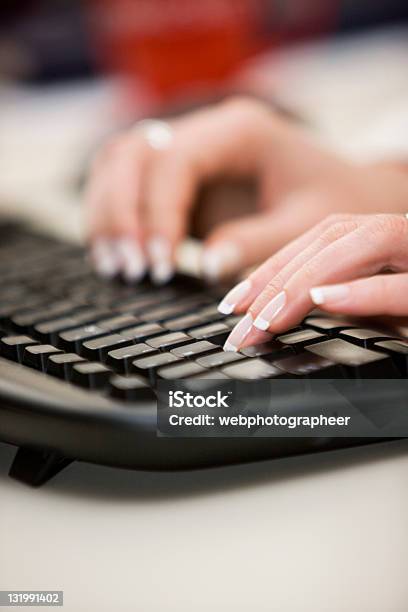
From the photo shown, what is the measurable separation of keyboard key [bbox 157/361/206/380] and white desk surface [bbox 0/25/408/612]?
4 cm

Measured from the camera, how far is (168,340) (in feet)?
0.96

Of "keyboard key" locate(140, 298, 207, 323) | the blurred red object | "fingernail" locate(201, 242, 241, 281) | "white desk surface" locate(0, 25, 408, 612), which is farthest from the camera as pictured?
the blurred red object

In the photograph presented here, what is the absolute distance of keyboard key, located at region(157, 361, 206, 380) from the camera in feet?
0.84

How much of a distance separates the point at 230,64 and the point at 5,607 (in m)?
0.95

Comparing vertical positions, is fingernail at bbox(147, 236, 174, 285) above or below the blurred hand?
below

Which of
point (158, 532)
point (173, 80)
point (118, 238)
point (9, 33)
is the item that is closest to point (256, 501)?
point (158, 532)

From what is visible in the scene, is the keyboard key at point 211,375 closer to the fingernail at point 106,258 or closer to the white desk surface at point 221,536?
the white desk surface at point 221,536

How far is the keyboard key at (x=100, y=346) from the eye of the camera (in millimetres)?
285

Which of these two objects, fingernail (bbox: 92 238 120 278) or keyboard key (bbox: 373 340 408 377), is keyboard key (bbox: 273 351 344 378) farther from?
fingernail (bbox: 92 238 120 278)

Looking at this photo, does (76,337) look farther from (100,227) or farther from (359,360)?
(100,227)

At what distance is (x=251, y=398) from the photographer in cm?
25

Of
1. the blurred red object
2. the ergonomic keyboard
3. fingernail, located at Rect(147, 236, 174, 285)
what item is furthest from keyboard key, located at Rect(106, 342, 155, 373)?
the blurred red object

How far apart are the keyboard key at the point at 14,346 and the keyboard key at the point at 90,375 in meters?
0.04

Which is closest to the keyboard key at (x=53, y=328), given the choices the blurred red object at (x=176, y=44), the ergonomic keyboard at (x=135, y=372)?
the ergonomic keyboard at (x=135, y=372)
